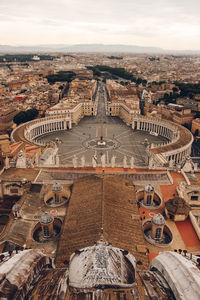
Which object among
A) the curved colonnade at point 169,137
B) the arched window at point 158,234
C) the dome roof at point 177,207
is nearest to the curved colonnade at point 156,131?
the curved colonnade at point 169,137

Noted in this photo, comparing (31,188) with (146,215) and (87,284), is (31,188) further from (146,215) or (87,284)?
(87,284)

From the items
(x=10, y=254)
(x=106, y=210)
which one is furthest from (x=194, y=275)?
(x=106, y=210)

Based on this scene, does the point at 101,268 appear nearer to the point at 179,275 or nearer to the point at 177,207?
the point at 179,275

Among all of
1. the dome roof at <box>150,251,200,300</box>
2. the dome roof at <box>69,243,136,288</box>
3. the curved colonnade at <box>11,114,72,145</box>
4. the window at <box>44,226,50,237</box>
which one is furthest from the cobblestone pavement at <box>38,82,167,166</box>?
the dome roof at <box>69,243,136,288</box>

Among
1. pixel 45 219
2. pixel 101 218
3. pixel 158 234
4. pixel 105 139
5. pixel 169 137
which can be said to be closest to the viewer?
pixel 101 218

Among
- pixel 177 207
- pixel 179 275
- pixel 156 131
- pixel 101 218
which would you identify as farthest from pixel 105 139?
pixel 179 275
